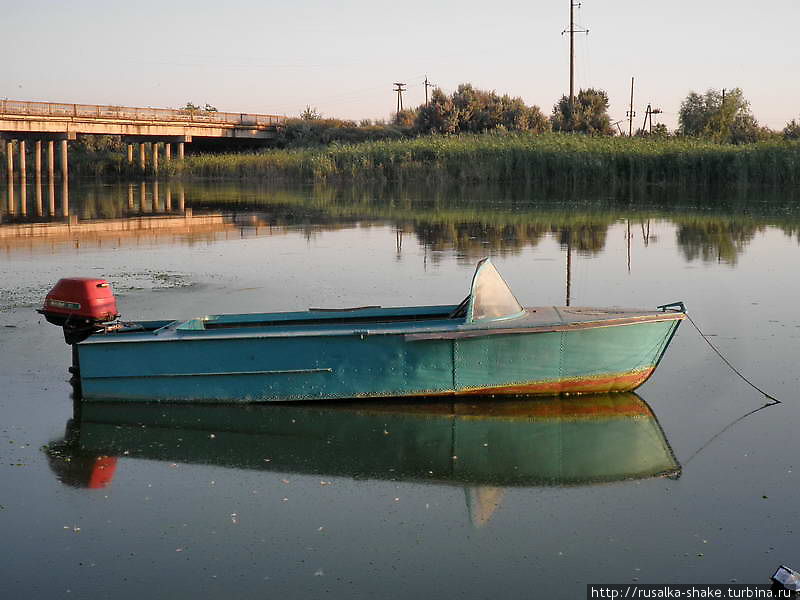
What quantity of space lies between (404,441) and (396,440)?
2.5 inches

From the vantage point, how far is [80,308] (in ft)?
28.9

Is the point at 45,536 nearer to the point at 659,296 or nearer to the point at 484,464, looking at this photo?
the point at 484,464

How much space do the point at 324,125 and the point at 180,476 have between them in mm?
61488

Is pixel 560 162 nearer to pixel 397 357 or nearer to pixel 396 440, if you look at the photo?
pixel 397 357

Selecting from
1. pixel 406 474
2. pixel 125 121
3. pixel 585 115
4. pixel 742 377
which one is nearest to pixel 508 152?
pixel 585 115

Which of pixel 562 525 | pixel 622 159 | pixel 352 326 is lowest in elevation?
pixel 562 525

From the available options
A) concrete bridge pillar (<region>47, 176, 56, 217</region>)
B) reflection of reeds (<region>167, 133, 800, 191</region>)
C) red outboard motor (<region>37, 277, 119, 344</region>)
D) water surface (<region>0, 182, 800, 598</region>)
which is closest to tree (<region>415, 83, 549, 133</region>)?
reflection of reeds (<region>167, 133, 800, 191</region>)

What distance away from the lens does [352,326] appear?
29.0 ft

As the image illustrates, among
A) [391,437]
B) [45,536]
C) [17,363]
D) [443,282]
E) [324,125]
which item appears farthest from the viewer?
[324,125]

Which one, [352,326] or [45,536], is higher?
[352,326]

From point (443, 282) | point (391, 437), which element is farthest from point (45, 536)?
point (443, 282)

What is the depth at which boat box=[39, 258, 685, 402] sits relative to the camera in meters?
8.23

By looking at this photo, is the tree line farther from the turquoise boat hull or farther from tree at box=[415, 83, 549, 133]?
the turquoise boat hull

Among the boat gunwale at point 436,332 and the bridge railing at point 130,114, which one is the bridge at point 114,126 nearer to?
the bridge railing at point 130,114
